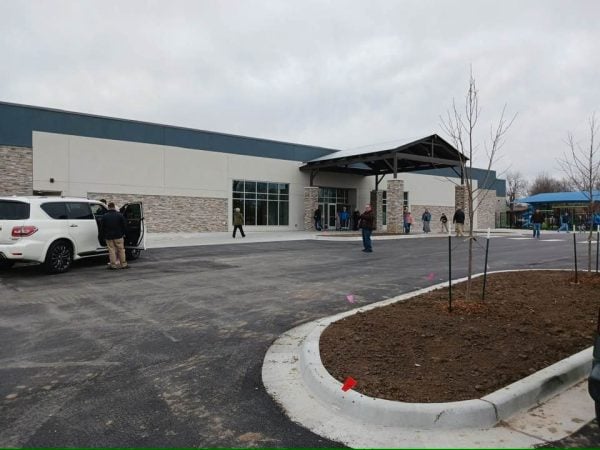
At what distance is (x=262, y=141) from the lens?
30688mm

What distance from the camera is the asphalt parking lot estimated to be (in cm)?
332

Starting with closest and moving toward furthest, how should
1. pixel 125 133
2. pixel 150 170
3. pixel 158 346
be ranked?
pixel 158 346 < pixel 125 133 < pixel 150 170

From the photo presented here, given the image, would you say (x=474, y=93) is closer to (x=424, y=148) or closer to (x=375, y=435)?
(x=375, y=435)

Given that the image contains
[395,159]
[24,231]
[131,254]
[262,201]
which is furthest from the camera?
[262,201]

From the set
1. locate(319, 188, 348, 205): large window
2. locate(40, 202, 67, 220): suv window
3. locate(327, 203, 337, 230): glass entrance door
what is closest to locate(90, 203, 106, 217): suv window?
locate(40, 202, 67, 220): suv window

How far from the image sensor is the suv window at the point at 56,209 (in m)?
10.8

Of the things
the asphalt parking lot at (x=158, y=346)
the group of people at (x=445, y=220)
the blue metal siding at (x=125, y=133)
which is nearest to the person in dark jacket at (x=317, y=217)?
the blue metal siding at (x=125, y=133)

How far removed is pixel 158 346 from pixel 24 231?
6.82 meters

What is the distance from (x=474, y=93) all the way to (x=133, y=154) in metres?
22.1

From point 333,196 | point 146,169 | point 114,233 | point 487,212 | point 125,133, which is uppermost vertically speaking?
point 125,133

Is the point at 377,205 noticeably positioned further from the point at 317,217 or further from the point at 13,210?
the point at 13,210

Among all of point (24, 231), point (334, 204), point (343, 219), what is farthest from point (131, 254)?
point (334, 204)

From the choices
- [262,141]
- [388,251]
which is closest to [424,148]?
[262,141]

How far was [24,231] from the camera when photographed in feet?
33.6
